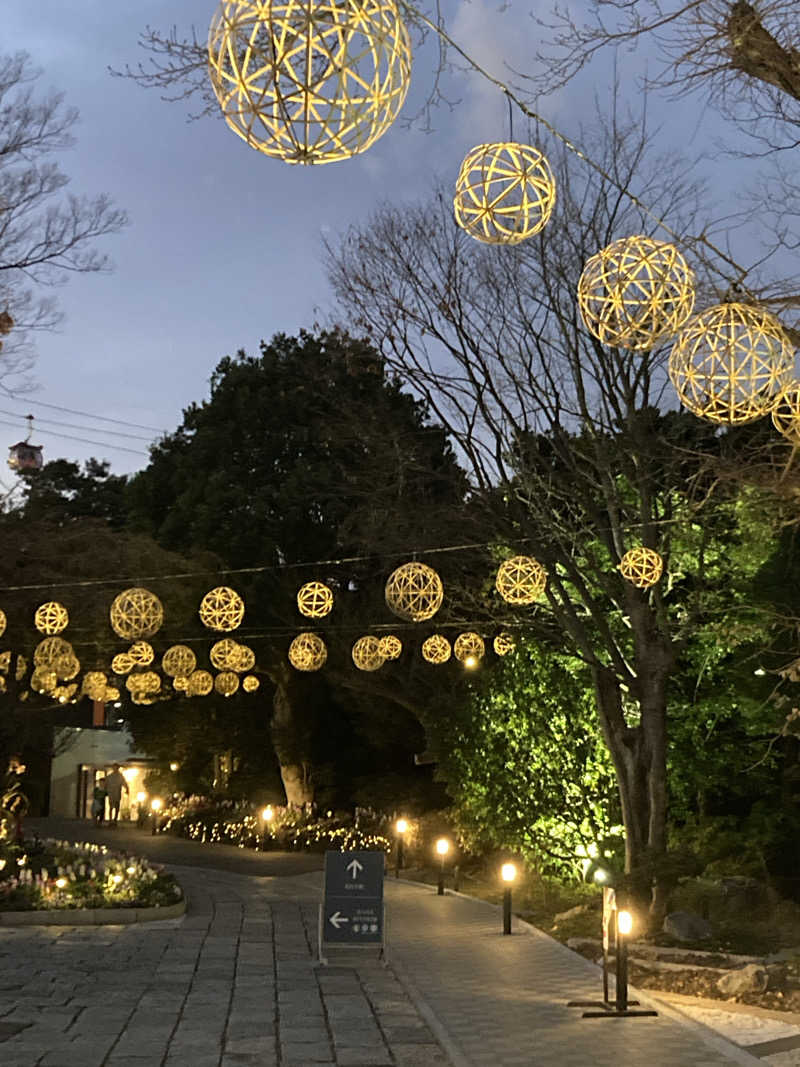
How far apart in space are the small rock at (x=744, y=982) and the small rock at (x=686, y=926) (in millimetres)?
2731

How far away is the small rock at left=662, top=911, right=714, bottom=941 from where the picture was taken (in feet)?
47.9

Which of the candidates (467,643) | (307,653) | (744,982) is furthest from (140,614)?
(744,982)

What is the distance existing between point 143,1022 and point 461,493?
1137 centimetres

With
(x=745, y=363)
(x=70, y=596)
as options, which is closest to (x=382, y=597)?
(x=70, y=596)

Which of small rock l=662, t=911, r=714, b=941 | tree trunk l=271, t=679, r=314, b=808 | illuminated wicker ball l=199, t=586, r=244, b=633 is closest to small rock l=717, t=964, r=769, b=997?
small rock l=662, t=911, r=714, b=941

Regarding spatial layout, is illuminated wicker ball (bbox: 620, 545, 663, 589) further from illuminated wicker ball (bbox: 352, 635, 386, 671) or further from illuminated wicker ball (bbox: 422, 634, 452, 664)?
illuminated wicker ball (bbox: 352, 635, 386, 671)

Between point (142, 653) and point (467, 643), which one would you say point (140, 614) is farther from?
point (142, 653)

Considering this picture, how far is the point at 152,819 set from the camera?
112ft

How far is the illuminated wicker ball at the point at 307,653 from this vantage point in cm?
1950

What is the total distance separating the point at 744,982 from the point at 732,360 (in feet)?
23.2

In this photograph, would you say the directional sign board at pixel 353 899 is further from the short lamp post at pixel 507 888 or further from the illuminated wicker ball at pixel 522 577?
the illuminated wicker ball at pixel 522 577

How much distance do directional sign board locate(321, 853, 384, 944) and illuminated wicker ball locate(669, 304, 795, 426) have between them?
7.21 meters

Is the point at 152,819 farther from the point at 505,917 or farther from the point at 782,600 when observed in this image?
the point at 782,600

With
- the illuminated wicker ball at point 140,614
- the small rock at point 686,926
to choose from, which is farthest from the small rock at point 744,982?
the illuminated wicker ball at point 140,614
